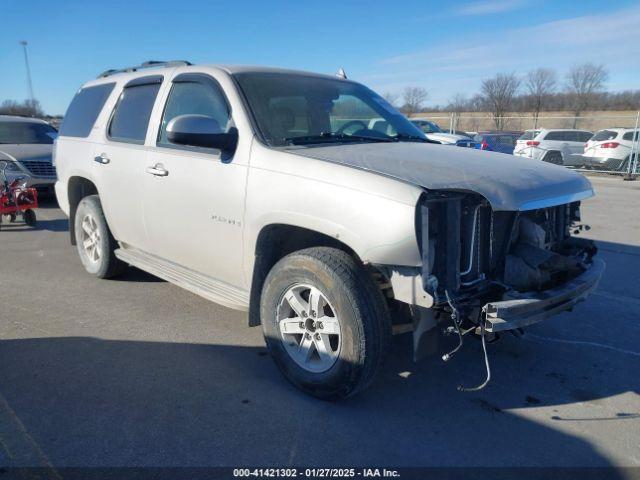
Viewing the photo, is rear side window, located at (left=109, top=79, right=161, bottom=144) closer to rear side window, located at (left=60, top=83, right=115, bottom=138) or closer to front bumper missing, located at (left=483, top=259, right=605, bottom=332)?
rear side window, located at (left=60, top=83, right=115, bottom=138)

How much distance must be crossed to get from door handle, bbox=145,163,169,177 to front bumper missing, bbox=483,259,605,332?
2637mm

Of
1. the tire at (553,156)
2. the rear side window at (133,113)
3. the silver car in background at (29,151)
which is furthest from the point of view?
the tire at (553,156)

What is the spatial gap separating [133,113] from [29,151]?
24.7 feet

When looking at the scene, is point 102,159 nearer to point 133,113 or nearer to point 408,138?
point 133,113

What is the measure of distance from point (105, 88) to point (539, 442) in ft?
16.6

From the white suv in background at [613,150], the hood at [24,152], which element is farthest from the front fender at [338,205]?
the white suv in background at [613,150]

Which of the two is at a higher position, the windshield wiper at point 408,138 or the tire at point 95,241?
the windshield wiper at point 408,138

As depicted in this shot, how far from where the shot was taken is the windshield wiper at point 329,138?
3.62 metres

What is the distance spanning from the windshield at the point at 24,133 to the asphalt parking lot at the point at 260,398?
811 centimetres

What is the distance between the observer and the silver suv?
283cm

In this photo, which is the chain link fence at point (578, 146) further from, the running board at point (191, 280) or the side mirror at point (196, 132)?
the side mirror at point (196, 132)

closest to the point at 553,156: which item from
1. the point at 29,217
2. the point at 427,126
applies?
the point at 427,126

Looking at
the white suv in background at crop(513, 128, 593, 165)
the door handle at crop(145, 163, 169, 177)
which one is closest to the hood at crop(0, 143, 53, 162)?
the door handle at crop(145, 163, 169, 177)

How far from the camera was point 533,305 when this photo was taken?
2.90 meters
